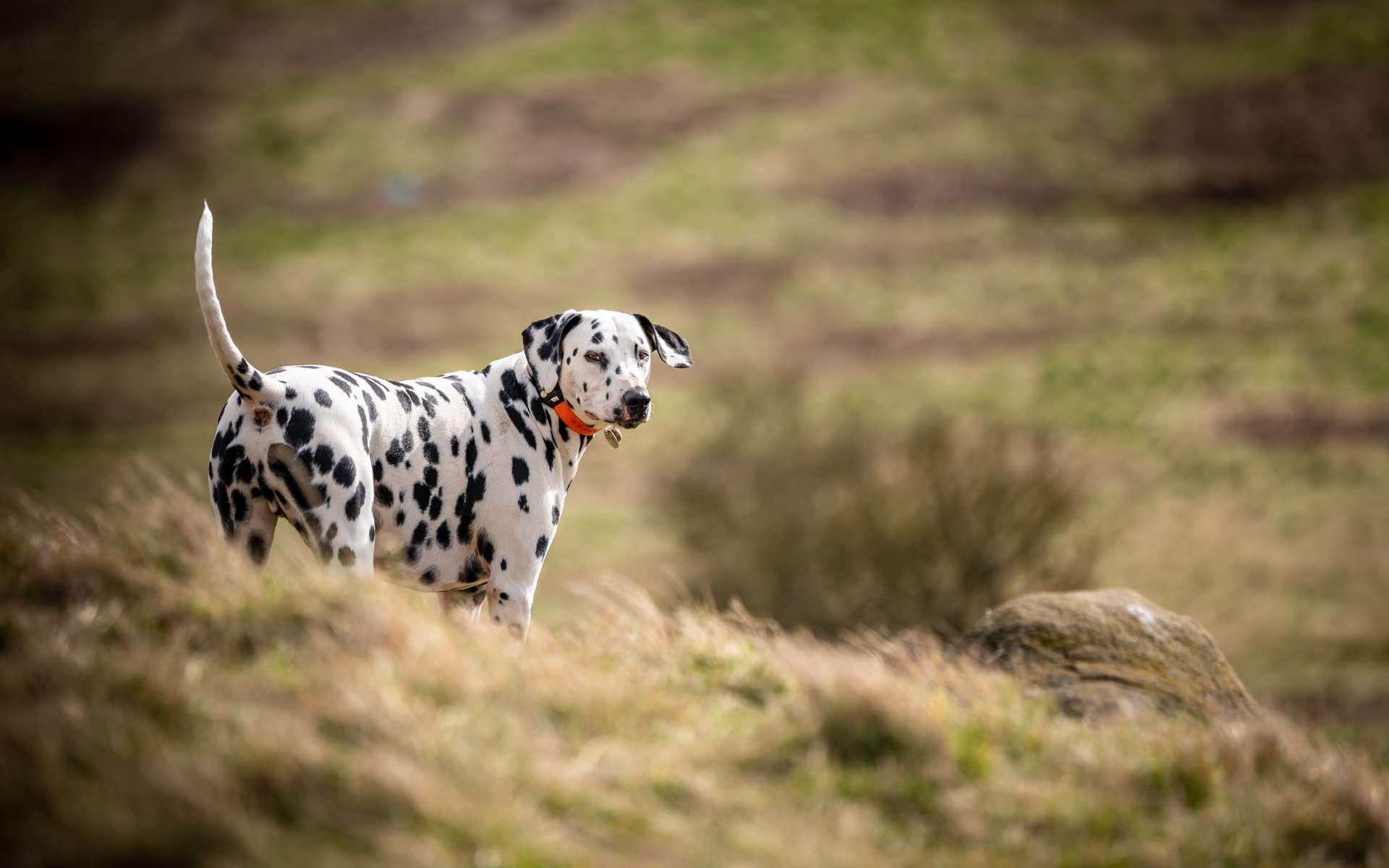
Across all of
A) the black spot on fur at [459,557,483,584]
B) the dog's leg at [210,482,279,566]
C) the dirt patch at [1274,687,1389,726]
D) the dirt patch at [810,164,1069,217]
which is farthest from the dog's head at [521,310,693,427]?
the dirt patch at [810,164,1069,217]

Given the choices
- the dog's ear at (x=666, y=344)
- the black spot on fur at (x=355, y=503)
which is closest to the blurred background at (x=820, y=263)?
the dog's ear at (x=666, y=344)

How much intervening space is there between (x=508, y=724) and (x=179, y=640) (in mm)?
1520

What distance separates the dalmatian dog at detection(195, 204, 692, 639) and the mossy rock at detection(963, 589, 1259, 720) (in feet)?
8.87

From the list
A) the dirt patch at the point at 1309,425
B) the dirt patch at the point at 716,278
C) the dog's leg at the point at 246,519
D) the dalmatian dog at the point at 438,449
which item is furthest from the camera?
the dirt patch at the point at 716,278

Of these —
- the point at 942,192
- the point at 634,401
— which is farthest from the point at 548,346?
the point at 942,192

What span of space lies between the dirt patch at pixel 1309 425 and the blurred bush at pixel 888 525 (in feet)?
74.0

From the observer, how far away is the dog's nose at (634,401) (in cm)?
714

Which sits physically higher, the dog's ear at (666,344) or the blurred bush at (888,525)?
the dog's ear at (666,344)

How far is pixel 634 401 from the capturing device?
7.14 m

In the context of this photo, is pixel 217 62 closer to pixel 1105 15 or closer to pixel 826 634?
pixel 1105 15

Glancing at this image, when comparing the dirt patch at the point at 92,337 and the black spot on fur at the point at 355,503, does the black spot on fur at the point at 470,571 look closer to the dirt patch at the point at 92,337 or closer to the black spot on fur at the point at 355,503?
the black spot on fur at the point at 355,503

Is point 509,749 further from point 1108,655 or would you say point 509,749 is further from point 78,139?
point 78,139

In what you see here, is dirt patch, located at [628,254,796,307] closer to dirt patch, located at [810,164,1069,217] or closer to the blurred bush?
dirt patch, located at [810,164,1069,217]

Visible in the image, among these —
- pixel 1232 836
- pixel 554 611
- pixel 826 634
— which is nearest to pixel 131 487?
pixel 1232 836
